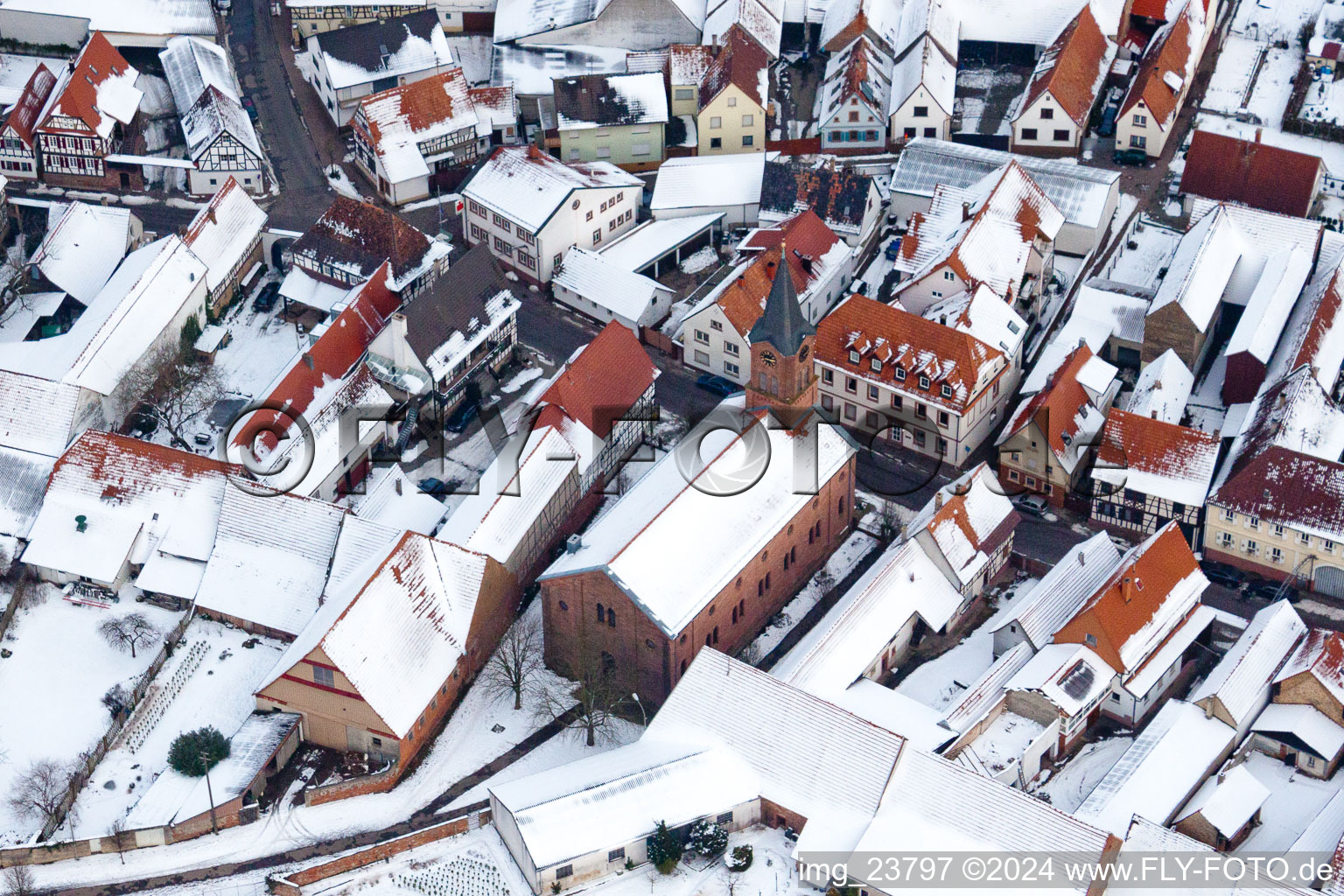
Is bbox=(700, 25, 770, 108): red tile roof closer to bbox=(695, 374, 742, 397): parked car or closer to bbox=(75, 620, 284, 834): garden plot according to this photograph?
bbox=(695, 374, 742, 397): parked car

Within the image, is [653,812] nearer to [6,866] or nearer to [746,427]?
[746,427]

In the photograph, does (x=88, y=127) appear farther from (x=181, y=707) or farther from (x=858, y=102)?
(x=858, y=102)

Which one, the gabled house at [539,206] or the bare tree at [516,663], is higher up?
the gabled house at [539,206]

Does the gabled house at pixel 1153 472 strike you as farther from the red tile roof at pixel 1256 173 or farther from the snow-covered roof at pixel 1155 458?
the red tile roof at pixel 1256 173

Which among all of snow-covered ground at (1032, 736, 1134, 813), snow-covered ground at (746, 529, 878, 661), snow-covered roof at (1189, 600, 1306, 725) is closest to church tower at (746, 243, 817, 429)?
snow-covered ground at (746, 529, 878, 661)

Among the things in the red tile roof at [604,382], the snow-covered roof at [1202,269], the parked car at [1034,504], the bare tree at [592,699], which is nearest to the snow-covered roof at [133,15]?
the red tile roof at [604,382]

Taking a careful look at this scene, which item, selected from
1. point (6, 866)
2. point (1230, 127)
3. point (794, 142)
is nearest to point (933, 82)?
point (794, 142)
